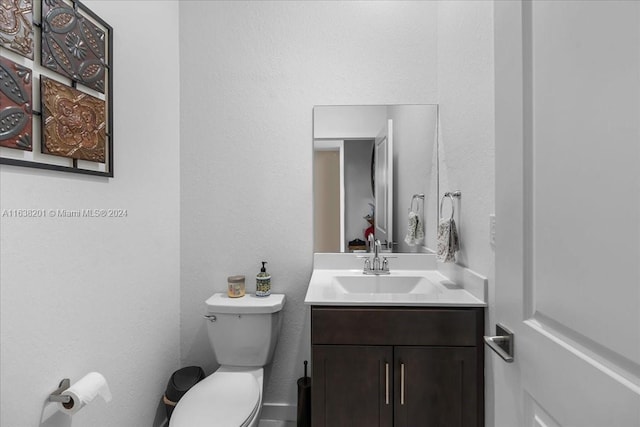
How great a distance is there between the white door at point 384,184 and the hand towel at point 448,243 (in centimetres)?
38

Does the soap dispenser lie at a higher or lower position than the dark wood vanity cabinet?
higher

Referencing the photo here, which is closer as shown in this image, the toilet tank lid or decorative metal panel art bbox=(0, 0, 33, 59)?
decorative metal panel art bbox=(0, 0, 33, 59)

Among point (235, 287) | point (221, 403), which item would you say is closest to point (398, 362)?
point (221, 403)

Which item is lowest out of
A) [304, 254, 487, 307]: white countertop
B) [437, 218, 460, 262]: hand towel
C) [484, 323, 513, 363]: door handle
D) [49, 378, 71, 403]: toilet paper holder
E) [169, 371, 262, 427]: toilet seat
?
[169, 371, 262, 427]: toilet seat

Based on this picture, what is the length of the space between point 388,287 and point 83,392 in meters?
1.30

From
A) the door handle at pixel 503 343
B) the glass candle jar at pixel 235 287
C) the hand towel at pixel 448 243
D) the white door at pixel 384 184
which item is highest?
the white door at pixel 384 184

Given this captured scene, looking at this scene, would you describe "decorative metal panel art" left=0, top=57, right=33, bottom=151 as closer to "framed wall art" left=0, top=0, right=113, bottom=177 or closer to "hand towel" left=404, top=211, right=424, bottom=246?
"framed wall art" left=0, top=0, right=113, bottom=177

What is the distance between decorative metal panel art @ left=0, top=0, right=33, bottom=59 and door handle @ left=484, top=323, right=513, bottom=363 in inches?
57.5

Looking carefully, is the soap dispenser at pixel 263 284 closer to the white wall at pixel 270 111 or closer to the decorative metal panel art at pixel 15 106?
the white wall at pixel 270 111

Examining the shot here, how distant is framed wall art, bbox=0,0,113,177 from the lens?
938 millimetres

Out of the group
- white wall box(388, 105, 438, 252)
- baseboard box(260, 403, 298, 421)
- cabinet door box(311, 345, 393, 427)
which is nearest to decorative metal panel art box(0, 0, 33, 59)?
cabinet door box(311, 345, 393, 427)

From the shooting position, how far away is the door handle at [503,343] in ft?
2.30

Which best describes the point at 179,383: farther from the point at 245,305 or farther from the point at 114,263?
the point at 114,263

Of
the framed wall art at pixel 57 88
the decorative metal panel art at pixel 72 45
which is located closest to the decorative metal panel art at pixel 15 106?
the framed wall art at pixel 57 88
